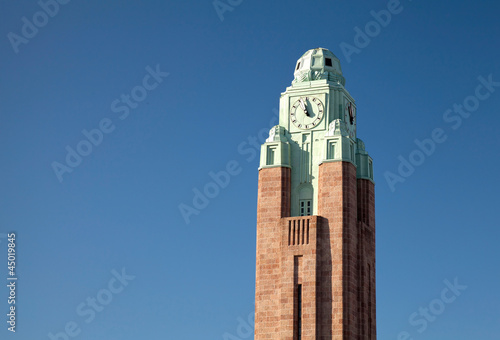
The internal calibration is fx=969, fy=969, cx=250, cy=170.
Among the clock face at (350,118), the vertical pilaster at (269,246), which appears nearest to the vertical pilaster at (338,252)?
the vertical pilaster at (269,246)

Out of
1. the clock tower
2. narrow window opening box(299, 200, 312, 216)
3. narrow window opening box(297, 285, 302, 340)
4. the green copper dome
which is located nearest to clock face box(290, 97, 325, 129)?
the clock tower

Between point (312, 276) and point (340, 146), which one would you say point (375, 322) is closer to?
point (312, 276)

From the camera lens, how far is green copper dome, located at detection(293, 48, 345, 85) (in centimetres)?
8744

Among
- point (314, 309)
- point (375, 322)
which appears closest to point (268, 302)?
point (314, 309)

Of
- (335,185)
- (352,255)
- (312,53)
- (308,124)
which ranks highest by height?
(312,53)

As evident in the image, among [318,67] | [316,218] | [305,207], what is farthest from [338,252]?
[318,67]

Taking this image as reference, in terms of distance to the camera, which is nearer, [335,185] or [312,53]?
[335,185]

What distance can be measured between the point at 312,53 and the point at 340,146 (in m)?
10.8

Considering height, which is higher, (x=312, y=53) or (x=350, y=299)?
(x=312, y=53)

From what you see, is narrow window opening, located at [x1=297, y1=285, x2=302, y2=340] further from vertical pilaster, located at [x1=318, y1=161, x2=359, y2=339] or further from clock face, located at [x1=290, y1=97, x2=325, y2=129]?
clock face, located at [x1=290, y1=97, x2=325, y2=129]

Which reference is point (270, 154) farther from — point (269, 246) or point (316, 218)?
point (269, 246)

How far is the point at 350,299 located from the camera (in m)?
78.6

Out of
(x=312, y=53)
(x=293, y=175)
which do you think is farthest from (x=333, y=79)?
(x=293, y=175)

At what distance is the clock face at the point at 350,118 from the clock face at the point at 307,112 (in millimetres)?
2549
